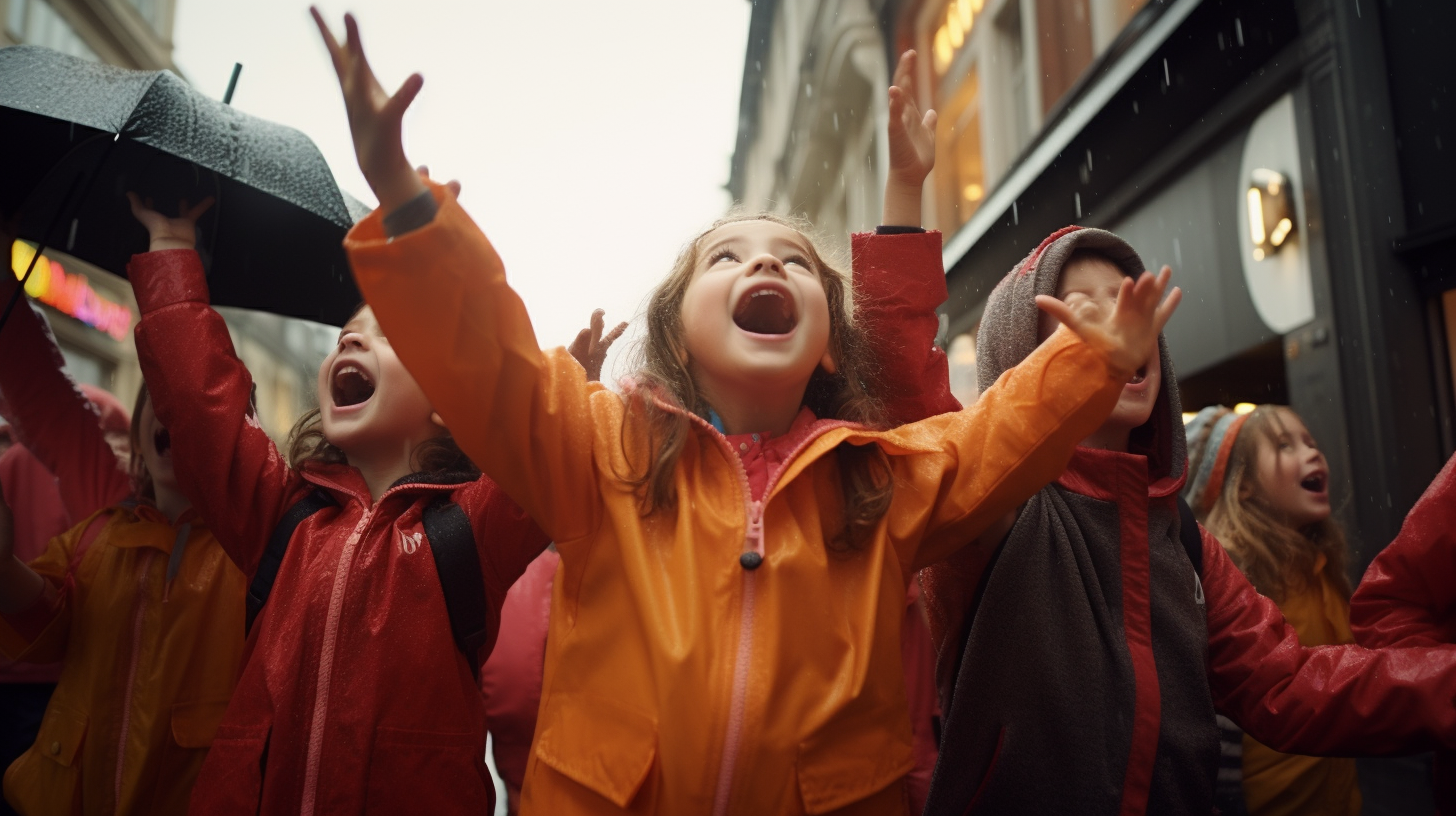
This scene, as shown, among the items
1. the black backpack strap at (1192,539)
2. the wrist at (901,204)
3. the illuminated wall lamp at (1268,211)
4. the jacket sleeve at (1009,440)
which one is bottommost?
the black backpack strap at (1192,539)

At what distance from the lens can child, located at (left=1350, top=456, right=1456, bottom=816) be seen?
212 centimetres

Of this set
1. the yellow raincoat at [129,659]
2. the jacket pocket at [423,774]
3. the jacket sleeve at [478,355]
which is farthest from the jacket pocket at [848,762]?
the yellow raincoat at [129,659]

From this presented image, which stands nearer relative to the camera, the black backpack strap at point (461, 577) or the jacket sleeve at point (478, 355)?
the jacket sleeve at point (478, 355)

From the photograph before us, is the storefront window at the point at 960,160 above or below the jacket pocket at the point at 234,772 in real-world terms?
above

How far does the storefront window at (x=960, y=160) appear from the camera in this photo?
1015 centimetres

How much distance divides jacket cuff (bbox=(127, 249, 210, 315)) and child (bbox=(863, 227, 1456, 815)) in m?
1.60

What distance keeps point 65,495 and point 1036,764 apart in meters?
3.02

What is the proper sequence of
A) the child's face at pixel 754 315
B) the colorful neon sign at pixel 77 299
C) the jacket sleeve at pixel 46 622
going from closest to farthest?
the child's face at pixel 754 315 < the jacket sleeve at pixel 46 622 < the colorful neon sign at pixel 77 299

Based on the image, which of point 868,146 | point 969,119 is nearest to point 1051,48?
point 969,119

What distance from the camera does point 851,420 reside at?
2031mm

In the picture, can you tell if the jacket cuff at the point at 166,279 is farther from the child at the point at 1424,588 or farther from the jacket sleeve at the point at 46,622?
the child at the point at 1424,588

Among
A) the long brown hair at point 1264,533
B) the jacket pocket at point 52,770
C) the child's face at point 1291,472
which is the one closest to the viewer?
the jacket pocket at point 52,770

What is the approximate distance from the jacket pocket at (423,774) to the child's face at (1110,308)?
1604 millimetres

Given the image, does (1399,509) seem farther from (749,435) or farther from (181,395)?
(181,395)
